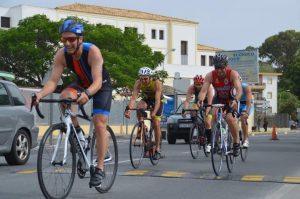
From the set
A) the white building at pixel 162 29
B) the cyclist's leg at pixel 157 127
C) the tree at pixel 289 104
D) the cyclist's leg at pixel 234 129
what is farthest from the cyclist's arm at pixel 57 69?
the tree at pixel 289 104

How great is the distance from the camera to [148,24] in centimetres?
8150

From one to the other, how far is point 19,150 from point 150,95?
9.00ft

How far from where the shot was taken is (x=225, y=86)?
36.3 feet

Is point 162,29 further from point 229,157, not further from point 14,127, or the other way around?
point 229,157

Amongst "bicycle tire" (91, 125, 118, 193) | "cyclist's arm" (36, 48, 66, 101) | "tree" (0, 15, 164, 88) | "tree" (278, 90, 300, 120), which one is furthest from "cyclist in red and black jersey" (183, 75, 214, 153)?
"tree" (278, 90, 300, 120)

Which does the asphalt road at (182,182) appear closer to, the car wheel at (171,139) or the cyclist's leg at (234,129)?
the cyclist's leg at (234,129)

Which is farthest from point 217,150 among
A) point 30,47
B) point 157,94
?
point 30,47

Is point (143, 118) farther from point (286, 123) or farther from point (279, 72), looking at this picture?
point (279, 72)

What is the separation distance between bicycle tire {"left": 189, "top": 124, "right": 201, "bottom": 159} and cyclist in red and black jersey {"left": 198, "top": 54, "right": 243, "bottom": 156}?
84.6 inches

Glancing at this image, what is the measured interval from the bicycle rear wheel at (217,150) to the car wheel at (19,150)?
392cm

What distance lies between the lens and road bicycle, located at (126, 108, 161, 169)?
11.4 metres

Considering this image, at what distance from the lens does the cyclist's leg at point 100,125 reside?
7284 mm

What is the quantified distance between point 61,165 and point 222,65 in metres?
4.64

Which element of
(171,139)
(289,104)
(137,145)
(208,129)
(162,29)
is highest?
(162,29)
